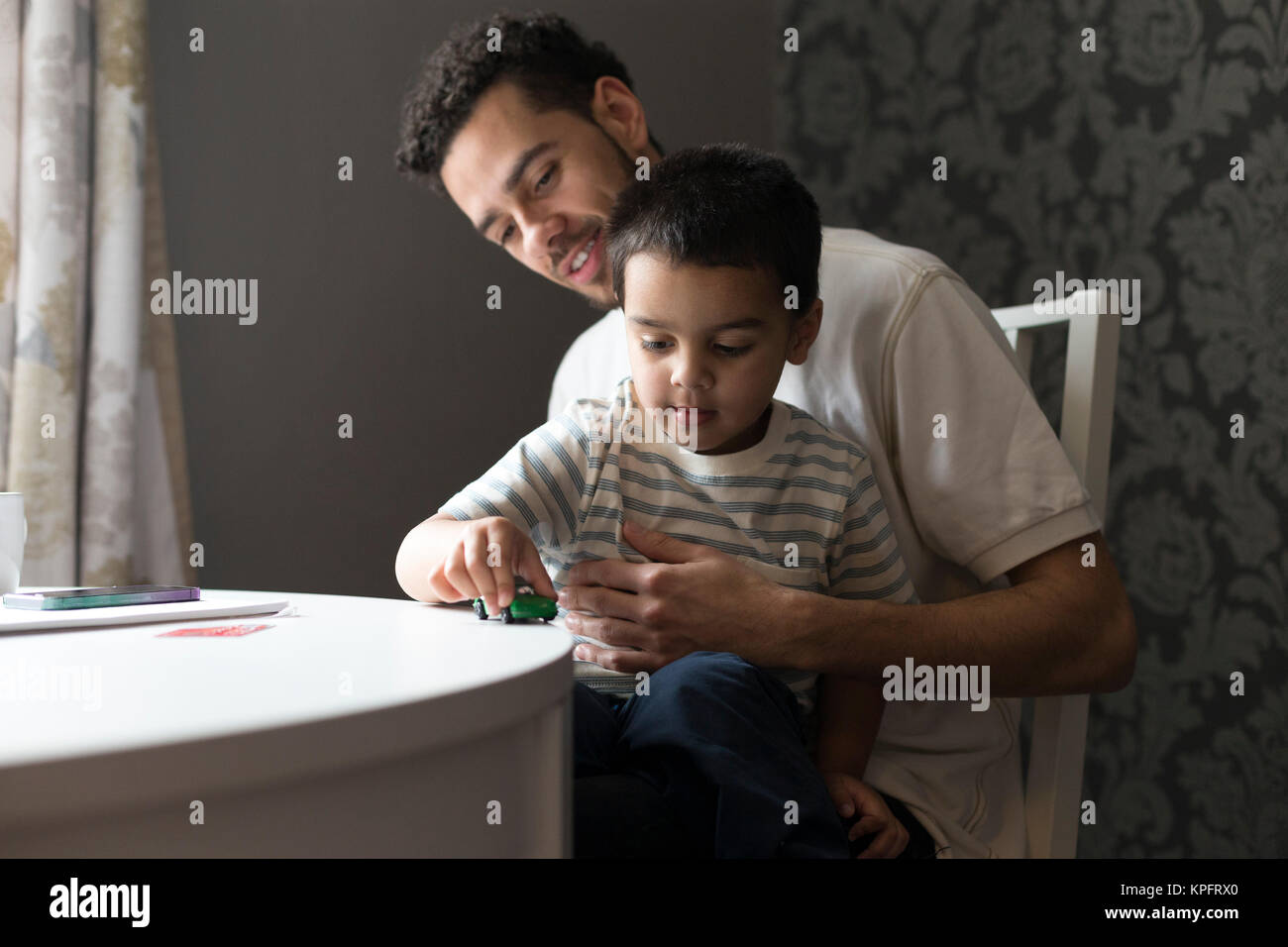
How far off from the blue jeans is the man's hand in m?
0.06

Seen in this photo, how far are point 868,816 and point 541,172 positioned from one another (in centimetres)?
87

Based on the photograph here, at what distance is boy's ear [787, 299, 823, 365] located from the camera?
1.13 m

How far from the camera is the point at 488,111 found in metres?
1.41

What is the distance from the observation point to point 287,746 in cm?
44

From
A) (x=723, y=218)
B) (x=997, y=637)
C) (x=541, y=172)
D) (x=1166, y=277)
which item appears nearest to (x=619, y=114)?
(x=541, y=172)

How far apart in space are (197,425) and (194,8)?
622mm

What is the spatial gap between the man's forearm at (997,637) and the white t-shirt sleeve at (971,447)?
0.20ft

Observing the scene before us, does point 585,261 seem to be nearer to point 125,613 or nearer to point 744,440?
point 744,440

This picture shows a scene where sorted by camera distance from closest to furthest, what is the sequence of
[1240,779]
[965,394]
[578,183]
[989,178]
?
[965,394] < [578,183] < [1240,779] < [989,178]

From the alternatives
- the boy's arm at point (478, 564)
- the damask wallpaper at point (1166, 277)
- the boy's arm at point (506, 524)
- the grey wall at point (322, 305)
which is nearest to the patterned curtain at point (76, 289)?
the grey wall at point (322, 305)

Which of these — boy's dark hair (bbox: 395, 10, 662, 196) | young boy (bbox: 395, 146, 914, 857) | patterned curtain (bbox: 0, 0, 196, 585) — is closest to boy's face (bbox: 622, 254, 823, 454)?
young boy (bbox: 395, 146, 914, 857)
